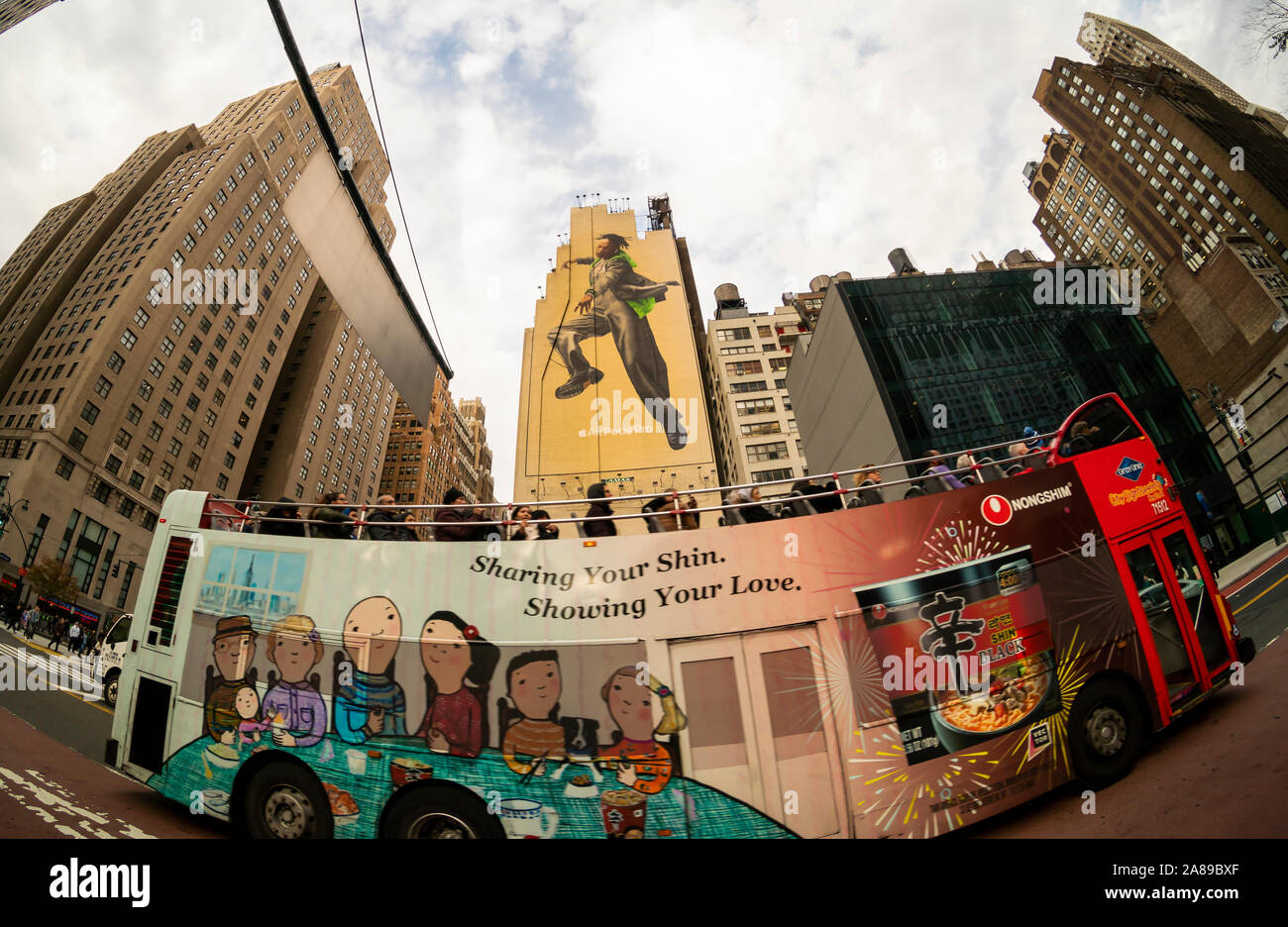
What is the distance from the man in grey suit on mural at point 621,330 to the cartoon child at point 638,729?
98.5ft

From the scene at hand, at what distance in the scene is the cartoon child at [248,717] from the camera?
Result: 5395 millimetres

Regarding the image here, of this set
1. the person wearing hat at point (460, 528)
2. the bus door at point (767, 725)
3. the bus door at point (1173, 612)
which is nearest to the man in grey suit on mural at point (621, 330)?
the person wearing hat at point (460, 528)

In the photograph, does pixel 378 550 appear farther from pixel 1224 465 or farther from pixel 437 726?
pixel 1224 465

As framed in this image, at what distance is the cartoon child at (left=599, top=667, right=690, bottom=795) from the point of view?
4.78m

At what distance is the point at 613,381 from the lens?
36500 mm

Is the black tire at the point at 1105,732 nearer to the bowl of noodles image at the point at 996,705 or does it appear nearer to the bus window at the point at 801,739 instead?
the bowl of noodles image at the point at 996,705

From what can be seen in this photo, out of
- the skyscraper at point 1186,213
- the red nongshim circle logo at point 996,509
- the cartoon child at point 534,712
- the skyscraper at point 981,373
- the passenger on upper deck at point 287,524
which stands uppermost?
the skyscraper at point 1186,213

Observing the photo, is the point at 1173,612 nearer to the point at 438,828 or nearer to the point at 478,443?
the point at 438,828

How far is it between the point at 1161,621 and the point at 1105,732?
1651 millimetres

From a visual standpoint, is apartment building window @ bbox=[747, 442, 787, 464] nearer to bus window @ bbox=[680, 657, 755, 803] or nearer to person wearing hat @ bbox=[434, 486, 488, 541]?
person wearing hat @ bbox=[434, 486, 488, 541]

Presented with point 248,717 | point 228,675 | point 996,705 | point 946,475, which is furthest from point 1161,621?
point 228,675

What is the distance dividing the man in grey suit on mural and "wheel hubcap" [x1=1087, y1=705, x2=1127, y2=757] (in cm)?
2945

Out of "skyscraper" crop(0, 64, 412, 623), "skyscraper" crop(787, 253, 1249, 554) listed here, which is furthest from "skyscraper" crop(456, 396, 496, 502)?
"skyscraper" crop(787, 253, 1249, 554)
